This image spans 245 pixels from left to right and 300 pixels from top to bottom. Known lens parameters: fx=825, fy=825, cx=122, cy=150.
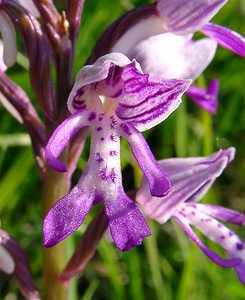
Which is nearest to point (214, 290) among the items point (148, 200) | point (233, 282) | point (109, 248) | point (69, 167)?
point (233, 282)

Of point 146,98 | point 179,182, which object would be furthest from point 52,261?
point 146,98

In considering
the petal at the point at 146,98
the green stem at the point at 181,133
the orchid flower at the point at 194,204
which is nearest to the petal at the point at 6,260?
the orchid flower at the point at 194,204

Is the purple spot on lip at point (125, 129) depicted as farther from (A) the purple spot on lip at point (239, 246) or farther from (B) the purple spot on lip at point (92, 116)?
(A) the purple spot on lip at point (239, 246)

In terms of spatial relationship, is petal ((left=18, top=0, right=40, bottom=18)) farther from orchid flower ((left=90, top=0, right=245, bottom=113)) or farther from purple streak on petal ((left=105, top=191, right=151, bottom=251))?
purple streak on petal ((left=105, top=191, right=151, bottom=251))

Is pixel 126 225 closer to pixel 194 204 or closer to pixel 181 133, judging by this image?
pixel 194 204

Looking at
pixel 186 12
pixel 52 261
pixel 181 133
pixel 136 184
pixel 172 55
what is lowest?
pixel 181 133

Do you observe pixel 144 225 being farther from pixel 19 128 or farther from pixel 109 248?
pixel 19 128

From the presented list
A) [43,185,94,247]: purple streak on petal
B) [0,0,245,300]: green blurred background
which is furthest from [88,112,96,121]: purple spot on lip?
[0,0,245,300]: green blurred background
